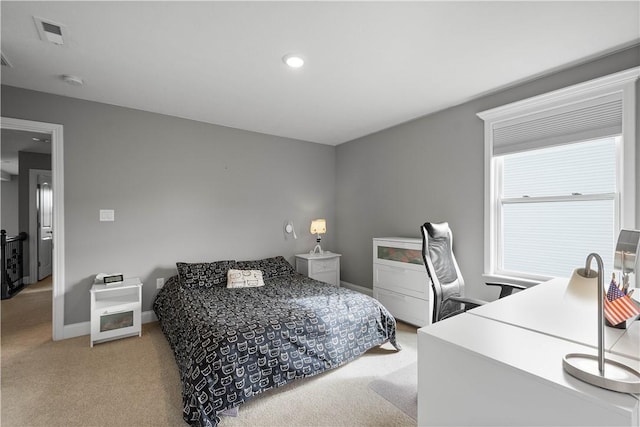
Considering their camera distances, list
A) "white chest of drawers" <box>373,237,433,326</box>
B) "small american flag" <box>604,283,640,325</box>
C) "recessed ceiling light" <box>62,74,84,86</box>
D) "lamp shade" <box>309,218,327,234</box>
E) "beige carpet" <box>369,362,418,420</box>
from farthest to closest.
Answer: "lamp shade" <box>309,218,327,234</box> < "white chest of drawers" <box>373,237,433,326</box> < "recessed ceiling light" <box>62,74,84,86</box> < "beige carpet" <box>369,362,418,420</box> < "small american flag" <box>604,283,640,325</box>

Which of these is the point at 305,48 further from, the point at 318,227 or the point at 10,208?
the point at 10,208

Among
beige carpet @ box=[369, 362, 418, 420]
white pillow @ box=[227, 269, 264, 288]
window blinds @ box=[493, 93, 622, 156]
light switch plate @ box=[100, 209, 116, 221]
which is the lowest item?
beige carpet @ box=[369, 362, 418, 420]

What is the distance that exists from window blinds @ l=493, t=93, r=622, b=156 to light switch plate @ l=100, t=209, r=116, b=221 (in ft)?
13.3

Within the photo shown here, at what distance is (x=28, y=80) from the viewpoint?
105 inches

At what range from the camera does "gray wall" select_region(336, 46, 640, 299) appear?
2.82 meters

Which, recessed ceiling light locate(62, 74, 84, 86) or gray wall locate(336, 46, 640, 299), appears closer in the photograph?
recessed ceiling light locate(62, 74, 84, 86)

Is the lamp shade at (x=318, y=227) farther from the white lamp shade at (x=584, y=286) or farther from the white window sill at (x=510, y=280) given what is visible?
the white lamp shade at (x=584, y=286)

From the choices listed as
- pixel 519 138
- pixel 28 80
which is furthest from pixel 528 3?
pixel 28 80

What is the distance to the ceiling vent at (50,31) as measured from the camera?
186cm

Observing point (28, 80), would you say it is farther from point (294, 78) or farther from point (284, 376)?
point (284, 376)

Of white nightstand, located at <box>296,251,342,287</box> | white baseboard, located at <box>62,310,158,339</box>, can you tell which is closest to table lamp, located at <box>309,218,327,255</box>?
white nightstand, located at <box>296,251,342,287</box>

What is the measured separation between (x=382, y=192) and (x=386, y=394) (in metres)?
2.61

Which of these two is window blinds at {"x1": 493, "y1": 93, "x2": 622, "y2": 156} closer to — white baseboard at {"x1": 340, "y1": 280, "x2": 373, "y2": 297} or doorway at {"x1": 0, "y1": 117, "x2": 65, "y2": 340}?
white baseboard at {"x1": 340, "y1": 280, "x2": 373, "y2": 297}

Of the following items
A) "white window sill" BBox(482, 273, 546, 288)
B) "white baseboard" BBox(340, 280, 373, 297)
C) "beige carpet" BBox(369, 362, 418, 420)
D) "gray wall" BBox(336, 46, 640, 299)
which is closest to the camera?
"beige carpet" BBox(369, 362, 418, 420)
